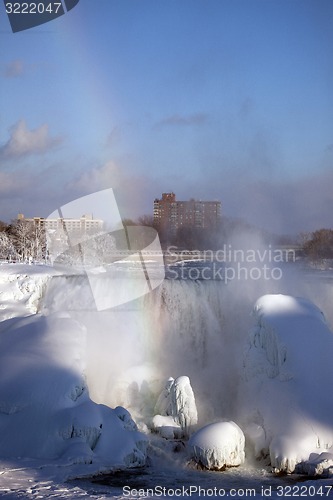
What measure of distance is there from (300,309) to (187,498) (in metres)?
9.54

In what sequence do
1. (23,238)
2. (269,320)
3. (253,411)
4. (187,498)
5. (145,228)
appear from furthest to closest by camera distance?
(145,228) → (23,238) → (269,320) → (253,411) → (187,498)

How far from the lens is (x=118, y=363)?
21.4 meters

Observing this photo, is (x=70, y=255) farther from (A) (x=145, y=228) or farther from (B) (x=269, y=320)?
(B) (x=269, y=320)

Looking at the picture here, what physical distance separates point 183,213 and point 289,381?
4806 centimetres

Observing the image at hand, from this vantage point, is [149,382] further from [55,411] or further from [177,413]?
[55,411]

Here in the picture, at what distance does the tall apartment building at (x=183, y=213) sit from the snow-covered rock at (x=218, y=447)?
41.7m

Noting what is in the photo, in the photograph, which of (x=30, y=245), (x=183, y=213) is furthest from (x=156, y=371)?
(x=183, y=213)

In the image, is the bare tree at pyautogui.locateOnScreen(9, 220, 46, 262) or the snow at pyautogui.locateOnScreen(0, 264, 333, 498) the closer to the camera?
the snow at pyautogui.locateOnScreen(0, 264, 333, 498)

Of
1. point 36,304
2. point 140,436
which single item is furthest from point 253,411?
point 36,304

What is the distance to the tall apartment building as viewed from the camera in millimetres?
59750

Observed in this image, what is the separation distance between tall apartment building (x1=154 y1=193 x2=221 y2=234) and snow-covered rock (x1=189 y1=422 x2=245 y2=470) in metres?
41.7

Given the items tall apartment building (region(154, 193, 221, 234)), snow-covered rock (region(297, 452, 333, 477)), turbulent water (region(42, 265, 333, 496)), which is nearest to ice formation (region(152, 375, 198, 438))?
turbulent water (region(42, 265, 333, 496))

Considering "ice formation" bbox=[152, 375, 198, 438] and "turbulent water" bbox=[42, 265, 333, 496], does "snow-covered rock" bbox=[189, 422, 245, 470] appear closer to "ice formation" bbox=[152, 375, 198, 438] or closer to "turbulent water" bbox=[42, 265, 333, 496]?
"ice formation" bbox=[152, 375, 198, 438]

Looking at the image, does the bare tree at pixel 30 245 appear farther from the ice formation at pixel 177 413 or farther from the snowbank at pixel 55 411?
the ice formation at pixel 177 413
